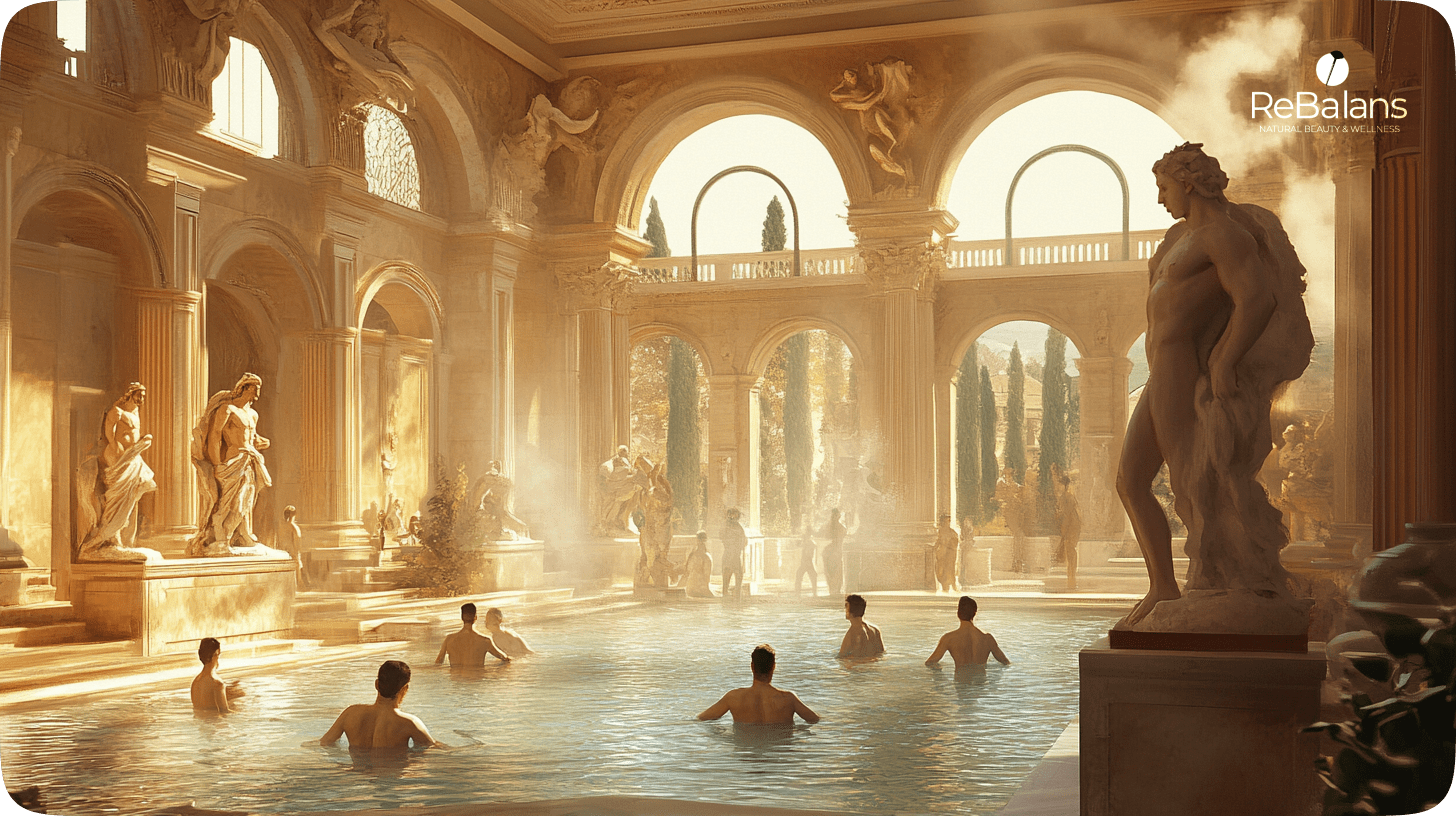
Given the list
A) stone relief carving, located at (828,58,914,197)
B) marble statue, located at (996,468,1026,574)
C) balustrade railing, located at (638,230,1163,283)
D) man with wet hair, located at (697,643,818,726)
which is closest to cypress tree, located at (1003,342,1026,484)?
marble statue, located at (996,468,1026,574)

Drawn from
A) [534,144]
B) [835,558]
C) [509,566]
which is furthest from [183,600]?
[534,144]

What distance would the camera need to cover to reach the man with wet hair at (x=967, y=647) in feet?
34.2

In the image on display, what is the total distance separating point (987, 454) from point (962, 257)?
24.2 ft

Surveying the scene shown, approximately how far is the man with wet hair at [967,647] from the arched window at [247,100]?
10.2 meters

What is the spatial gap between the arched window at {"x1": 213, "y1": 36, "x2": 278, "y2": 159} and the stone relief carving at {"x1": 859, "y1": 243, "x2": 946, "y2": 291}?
367 inches

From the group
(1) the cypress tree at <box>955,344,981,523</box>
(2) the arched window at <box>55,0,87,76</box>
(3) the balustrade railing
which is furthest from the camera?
(1) the cypress tree at <box>955,344,981,523</box>

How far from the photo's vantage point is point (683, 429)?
32406 mm

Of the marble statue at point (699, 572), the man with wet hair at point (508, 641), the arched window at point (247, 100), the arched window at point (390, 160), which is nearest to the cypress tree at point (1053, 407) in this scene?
the marble statue at point (699, 572)

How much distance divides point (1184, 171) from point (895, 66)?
15561 mm

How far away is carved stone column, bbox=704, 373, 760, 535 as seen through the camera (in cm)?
2769

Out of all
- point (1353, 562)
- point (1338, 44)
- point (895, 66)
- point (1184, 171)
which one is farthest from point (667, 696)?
point (895, 66)

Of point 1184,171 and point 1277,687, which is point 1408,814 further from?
point 1184,171

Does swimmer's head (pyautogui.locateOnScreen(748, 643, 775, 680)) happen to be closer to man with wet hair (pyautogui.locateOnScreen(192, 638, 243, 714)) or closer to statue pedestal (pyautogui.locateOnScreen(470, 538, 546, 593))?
man with wet hair (pyautogui.locateOnScreen(192, 638, 243, 714))

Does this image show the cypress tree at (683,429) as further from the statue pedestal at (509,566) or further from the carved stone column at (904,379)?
the statue pedestal at (509,566)
